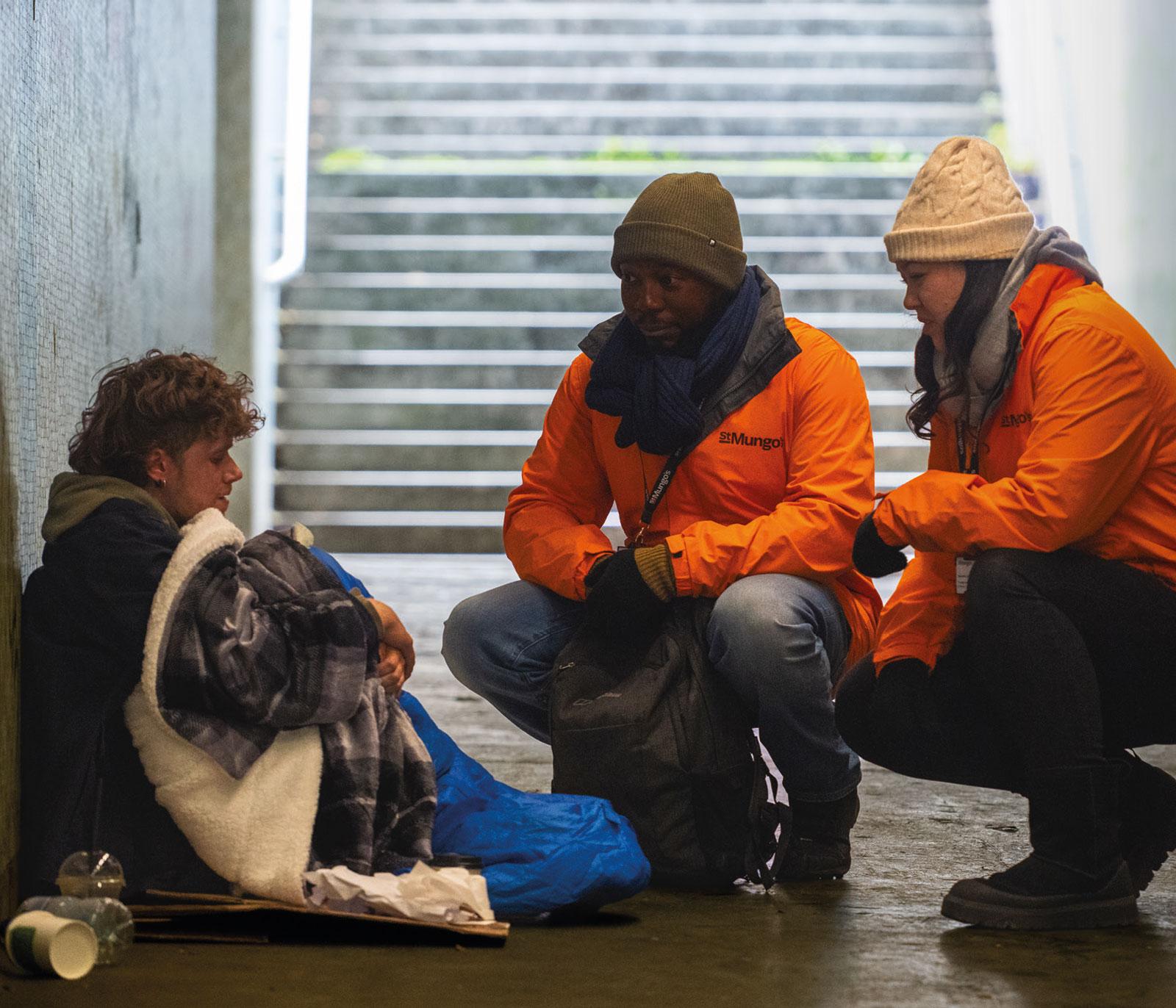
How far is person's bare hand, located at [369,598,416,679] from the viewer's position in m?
2.38

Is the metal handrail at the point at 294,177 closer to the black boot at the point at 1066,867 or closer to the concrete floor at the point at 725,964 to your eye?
the concrete floor at the point at 725,964

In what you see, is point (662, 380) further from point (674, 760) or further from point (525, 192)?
point (525, 192)

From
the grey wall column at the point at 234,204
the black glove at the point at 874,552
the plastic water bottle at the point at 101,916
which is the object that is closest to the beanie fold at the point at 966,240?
the black glove at the point at 874,552

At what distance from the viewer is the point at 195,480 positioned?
2.39 metres

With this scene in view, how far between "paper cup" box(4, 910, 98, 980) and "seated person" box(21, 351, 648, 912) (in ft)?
0.71

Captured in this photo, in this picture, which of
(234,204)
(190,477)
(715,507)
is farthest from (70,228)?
(234,204)

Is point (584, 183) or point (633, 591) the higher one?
point (584, 183)

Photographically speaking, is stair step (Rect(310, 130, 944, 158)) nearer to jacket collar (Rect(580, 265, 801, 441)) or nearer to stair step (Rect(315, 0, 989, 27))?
stair step (Rect(315, 0, 989, 27))

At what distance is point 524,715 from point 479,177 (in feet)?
18.2

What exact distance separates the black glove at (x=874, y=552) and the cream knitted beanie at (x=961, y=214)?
0.43m

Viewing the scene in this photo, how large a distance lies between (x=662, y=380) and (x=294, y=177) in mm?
4736

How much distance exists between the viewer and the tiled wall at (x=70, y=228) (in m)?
2.40

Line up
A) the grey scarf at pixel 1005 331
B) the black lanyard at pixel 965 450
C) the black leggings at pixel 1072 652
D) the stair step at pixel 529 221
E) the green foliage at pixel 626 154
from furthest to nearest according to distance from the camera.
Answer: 1. the green foliage at pixel 626 154
2. the stair step at pixel 529 221
3. the black lanyard at pixel 965 450
4. the grey scarf at pixel 1005 331
5. the black leggings at pixel 1072 652

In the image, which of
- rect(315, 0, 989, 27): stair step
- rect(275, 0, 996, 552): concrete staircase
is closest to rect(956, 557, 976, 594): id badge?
rect(275, 0, 996, 552): concrete staircase
